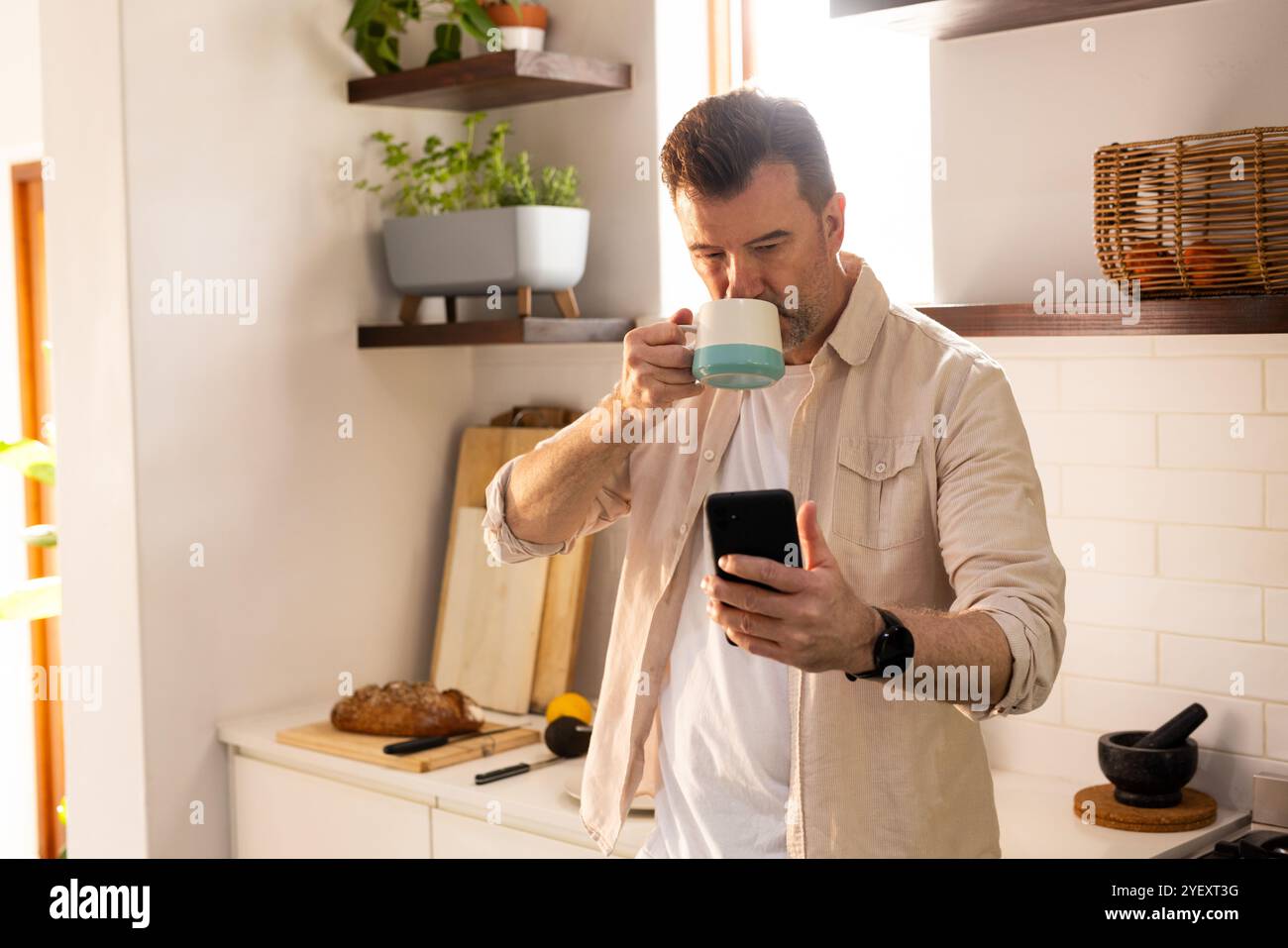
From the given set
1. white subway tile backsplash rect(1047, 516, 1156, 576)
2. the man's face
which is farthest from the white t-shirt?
white subway tile backsplash rect(1047, 516, 1156, 576)

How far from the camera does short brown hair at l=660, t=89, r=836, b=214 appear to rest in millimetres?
1622

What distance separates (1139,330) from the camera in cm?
202

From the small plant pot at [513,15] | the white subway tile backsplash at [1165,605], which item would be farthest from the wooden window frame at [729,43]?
the white subway tile backsplash at [1165,605]

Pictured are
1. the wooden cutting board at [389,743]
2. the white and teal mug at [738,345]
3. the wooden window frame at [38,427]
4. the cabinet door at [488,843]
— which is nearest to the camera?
the white and teal mug at [738,345]

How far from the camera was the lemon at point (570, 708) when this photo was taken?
9.06 ft

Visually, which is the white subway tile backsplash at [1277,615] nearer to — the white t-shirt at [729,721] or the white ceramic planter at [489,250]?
the white t-shirt at [729,721]

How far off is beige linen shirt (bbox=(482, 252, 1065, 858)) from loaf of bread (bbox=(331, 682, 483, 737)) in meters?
1.10

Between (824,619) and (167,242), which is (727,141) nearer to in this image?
(824,619)

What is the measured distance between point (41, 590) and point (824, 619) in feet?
8.62

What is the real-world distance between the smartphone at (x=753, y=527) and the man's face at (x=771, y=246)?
37 cm

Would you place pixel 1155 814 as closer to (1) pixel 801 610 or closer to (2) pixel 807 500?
(2) pixel 807 500

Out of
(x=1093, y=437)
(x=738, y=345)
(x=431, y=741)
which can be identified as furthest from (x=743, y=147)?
(x=431, y=741)

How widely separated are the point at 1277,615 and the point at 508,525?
124 cm

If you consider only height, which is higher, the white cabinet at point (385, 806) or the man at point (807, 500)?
the man at point (807, 500)
